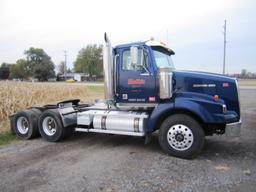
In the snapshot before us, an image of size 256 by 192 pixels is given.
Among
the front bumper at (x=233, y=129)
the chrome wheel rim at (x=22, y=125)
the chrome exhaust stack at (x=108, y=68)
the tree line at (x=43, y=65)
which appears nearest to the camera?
the front bumper at (x=233, y=129)

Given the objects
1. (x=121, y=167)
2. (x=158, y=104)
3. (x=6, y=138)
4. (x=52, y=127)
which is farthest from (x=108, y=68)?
(x=6, y=138)

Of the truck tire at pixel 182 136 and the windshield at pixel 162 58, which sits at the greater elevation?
the windshield at pixel 162 58

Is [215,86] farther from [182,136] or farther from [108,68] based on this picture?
[108,68]

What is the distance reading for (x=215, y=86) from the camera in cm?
602

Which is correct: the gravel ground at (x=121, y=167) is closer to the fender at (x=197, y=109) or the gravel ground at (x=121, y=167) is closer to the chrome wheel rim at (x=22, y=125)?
the chrome wheel rim at (x=22, y=125)

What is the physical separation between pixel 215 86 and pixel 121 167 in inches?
110

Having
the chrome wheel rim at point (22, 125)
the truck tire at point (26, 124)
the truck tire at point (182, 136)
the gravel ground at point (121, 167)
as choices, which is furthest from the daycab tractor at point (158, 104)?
the chrome wheel rim at point (22, 125)

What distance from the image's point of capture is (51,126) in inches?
299

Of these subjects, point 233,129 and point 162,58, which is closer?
point 233,129

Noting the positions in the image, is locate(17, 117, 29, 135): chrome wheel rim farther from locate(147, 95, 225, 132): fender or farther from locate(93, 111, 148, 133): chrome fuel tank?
locate(147, 95, 225, 132): fender

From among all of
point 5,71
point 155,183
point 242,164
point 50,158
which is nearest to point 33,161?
point 50,158

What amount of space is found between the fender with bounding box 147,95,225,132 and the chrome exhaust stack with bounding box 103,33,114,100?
145cm

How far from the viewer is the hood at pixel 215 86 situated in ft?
19.7

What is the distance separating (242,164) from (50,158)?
4.13m
